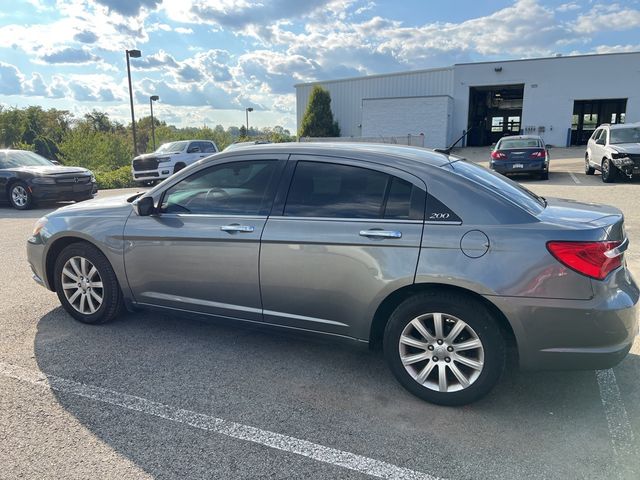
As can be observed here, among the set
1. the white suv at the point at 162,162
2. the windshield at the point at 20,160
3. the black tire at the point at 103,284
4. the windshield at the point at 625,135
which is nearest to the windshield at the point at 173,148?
the white suv at the point at 162,162

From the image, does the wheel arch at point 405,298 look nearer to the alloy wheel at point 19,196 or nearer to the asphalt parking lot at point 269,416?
the asphalt parking lot at point 269,416

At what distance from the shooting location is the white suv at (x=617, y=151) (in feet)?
46.0

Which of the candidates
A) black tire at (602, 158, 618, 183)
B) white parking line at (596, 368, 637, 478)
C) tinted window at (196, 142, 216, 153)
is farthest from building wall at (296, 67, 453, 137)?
white parking line at (596, 368, 637, 478)

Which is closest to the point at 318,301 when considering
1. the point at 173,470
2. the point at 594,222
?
the point at 173,470

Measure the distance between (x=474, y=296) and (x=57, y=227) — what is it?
3.66 metres

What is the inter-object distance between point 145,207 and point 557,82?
3415cm

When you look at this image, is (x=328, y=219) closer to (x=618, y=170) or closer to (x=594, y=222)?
(x=594, y=222)

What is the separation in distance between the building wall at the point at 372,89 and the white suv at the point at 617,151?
19300 millimetres

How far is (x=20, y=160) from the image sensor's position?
13.0 metres

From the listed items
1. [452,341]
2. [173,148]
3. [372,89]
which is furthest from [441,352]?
[372,89]

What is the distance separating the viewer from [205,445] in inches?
107

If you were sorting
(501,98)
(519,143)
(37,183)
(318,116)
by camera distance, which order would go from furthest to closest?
1. (501,98)
2. (318,116)
3. (519,143)
4. (37,183)

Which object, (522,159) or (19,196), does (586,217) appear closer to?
(19,196)

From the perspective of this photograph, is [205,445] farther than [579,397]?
No
